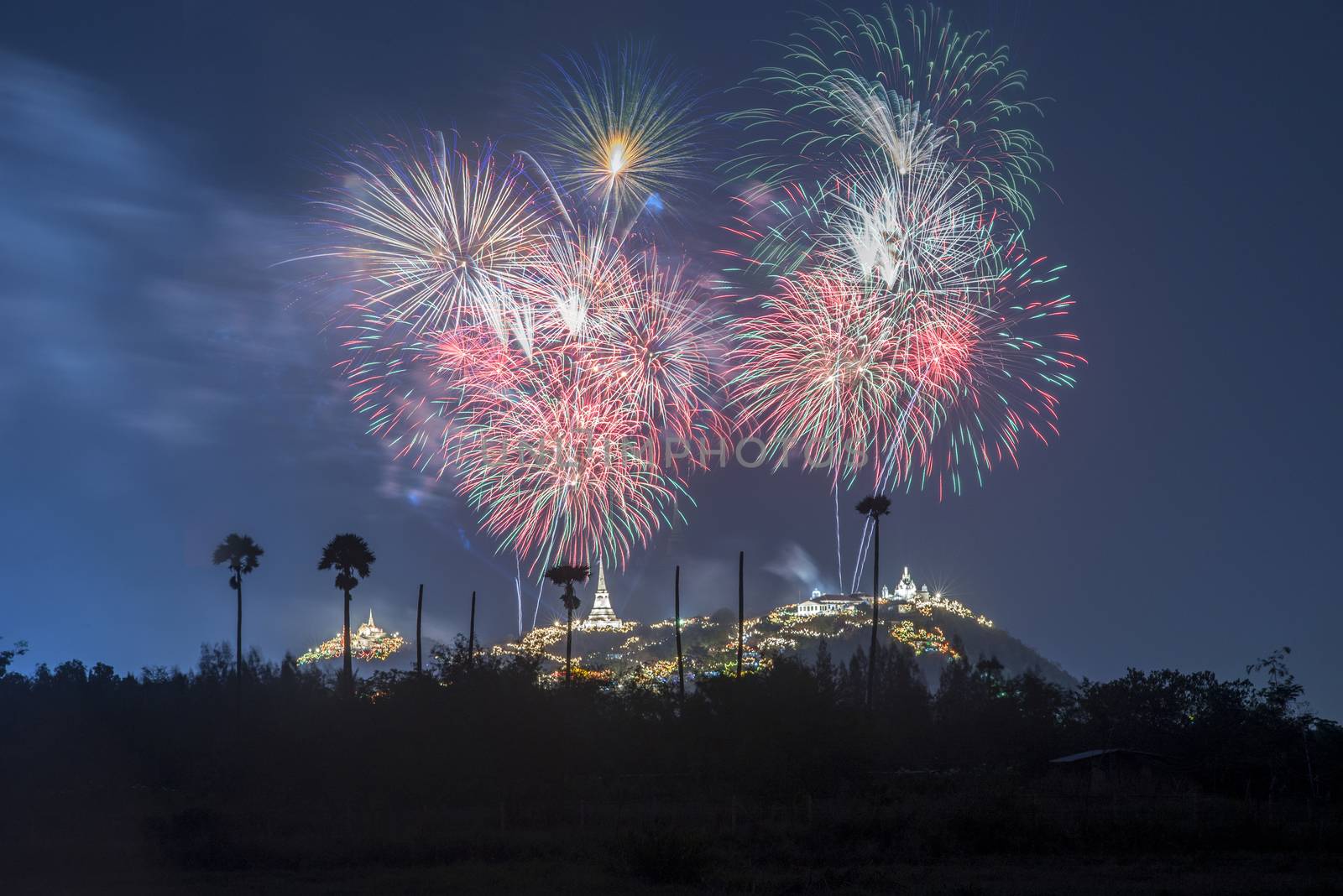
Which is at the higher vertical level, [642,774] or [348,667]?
[348,667]

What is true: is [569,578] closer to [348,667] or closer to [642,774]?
[348,667]

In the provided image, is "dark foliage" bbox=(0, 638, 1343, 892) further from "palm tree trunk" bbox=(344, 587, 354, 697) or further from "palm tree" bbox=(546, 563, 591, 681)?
"palm tree" bbox=(546, 563, 591, 681)

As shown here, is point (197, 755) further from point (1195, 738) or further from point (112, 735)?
point (1195, 738)

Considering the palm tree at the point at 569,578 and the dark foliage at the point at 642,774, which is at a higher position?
the palm tree at the point at 569,578

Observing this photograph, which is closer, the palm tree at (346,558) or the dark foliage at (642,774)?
the dark foliage at (642,774)

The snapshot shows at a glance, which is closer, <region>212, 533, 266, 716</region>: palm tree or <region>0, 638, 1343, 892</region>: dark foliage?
<region>0, 638, 1343, 892</region>: dark foliage

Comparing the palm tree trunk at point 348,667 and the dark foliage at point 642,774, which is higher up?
the palm tree trunk at point 348,667

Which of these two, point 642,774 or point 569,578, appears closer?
point 642,774

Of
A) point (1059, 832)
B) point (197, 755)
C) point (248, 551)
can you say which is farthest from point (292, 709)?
point (1059, 832)

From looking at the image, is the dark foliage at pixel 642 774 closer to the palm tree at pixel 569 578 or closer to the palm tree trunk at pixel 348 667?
the palm tree trunk at pixel 348 667

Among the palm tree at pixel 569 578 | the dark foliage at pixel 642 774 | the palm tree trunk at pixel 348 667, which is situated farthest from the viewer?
the palm tree at pixel 569 578

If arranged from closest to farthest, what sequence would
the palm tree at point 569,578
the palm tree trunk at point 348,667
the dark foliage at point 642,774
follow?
the dark foliage at point 642,774, the palm tree trunk at point 348,667, the palm tree at point 569,578
